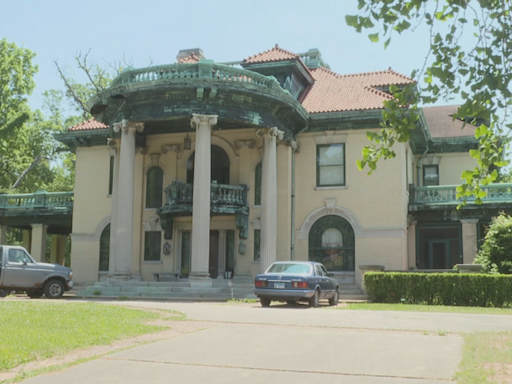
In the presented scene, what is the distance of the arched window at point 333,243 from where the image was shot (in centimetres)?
2705

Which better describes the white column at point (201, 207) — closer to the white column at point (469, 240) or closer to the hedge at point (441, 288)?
the hedge at point (441, 288)

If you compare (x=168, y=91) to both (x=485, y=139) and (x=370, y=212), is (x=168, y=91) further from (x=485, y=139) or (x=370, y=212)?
(x=485, y=139)

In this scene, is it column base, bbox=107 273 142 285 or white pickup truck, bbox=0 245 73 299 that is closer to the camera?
white pickup truck, bbox=0 245 73 299

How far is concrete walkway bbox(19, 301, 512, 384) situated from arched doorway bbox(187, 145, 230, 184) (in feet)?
54.0

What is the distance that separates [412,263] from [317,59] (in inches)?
532

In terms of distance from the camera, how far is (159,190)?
2903cm

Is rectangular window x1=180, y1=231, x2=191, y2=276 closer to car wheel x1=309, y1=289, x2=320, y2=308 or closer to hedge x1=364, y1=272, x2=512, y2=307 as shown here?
hedge x1=364, y1=272, x2=512, y2=307

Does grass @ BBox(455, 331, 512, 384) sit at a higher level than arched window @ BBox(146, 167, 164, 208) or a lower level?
lower

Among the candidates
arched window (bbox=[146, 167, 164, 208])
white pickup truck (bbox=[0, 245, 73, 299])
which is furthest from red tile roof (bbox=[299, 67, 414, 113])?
white pickup truck (bbox=[0, 245, 73, 299])

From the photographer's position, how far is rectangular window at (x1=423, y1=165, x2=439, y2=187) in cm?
3281

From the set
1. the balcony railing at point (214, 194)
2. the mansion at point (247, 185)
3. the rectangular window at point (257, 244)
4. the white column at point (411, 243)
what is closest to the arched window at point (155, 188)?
the mansion at point (247, 185)

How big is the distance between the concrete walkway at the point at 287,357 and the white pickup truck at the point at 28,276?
1192cm

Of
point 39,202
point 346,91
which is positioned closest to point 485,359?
point 346,91

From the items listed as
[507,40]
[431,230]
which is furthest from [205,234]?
[507,40]
